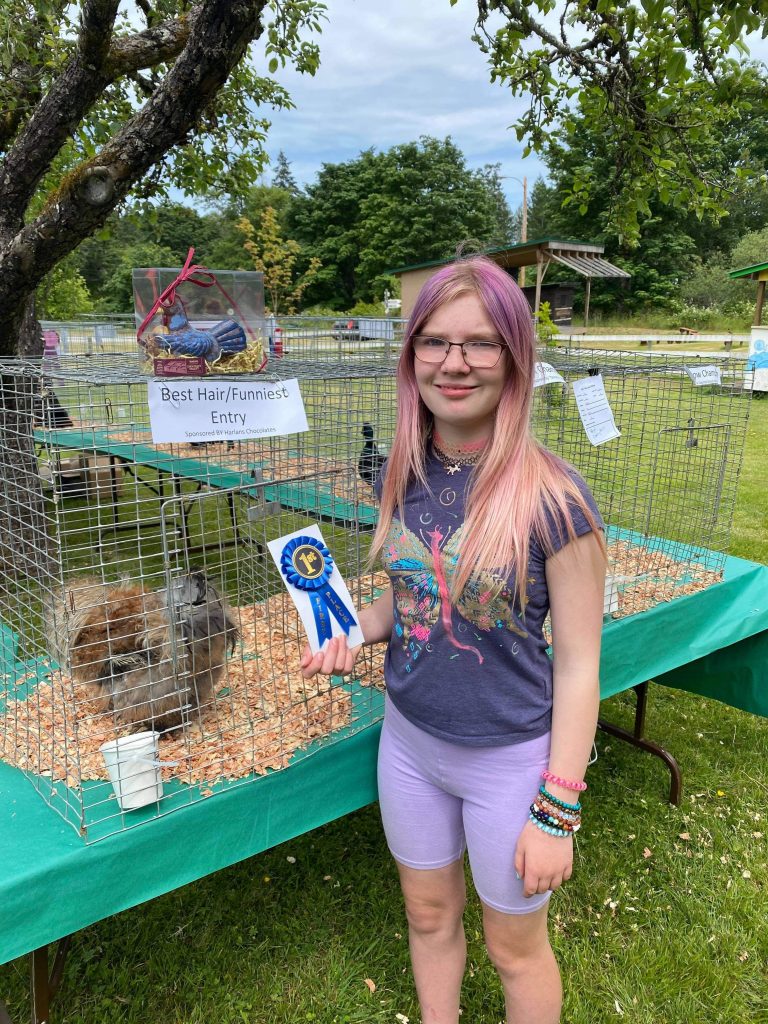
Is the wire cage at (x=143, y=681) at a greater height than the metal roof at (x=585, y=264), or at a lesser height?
lesser

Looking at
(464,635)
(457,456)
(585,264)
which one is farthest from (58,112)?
(585,264)

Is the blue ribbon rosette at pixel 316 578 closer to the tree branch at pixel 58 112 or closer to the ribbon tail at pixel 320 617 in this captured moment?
the ribbon tail at pixel 320 617

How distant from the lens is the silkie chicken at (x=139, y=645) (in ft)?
4.97

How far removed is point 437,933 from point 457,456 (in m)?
1.07

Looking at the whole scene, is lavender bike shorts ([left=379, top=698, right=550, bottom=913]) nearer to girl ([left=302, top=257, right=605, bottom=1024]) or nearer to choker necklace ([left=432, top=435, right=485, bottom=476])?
girl ([left=302, top=257, right=605, bottom=1024])

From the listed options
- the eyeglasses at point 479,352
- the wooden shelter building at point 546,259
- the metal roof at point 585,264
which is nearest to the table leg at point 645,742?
the eyeglasses at point 479,352

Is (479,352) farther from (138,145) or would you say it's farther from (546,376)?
(138,145)

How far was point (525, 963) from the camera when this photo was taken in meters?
1.36

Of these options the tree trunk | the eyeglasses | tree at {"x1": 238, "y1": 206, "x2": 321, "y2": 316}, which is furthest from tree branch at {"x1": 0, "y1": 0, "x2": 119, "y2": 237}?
tree at {"x1": 238, "y1": 206, "x2": 321, "y2": 316}

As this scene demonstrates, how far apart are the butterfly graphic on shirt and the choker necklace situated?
136 millimetres

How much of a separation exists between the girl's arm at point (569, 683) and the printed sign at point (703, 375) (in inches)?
62.5

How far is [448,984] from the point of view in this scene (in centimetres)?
153

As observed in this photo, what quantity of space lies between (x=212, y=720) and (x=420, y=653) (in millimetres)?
668

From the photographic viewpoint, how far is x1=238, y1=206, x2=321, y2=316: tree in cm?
2722
